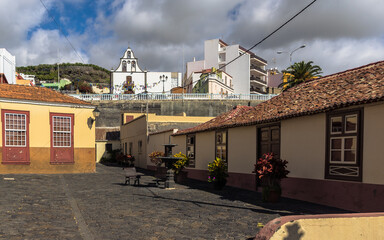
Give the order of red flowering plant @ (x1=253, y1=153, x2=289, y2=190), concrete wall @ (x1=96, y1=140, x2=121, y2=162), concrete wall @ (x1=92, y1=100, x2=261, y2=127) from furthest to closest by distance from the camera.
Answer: concrete wall @ (x1=92, y1=100, x2=261, y2=127), concrete wall @ (x1=96, y1=140, x2=121, y2=162), red flowering plant @ (x1=253, y1=153, x2=289, y2=190)

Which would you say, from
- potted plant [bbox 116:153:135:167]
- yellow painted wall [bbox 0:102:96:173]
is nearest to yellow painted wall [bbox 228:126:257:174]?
yellow painted wall [bbox 0:102:96:173]

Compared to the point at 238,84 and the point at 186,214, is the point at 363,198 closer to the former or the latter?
the point at 186,214

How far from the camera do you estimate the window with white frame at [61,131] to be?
20.8 m

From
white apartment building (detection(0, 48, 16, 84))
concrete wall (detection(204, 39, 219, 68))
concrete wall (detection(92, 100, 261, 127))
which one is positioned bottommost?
concrete wall (detection(92, 100, 261, 127))

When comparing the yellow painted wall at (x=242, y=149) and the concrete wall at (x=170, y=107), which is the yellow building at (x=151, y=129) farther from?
the concrete wall at (x=170, y=107)

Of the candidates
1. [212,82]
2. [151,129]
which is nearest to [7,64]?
[151,129]

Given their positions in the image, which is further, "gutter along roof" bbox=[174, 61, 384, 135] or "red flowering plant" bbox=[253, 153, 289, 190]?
"red flowering plant" bbox=[253, 153, 289, 190]

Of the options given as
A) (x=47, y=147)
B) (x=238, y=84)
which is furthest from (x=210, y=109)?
(x=47, y=147)

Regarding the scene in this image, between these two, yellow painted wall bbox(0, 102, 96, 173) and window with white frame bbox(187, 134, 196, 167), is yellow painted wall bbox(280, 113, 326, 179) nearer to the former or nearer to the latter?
window with white frame bbox(187, 134, 196, 167)

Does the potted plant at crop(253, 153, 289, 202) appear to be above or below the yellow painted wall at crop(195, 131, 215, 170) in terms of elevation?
below

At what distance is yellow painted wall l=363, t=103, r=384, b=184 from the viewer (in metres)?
8.29

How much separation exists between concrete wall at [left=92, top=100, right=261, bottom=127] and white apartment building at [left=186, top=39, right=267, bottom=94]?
21.1m

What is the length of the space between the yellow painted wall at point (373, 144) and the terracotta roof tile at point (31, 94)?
17.4m

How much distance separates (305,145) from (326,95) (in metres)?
1.89
